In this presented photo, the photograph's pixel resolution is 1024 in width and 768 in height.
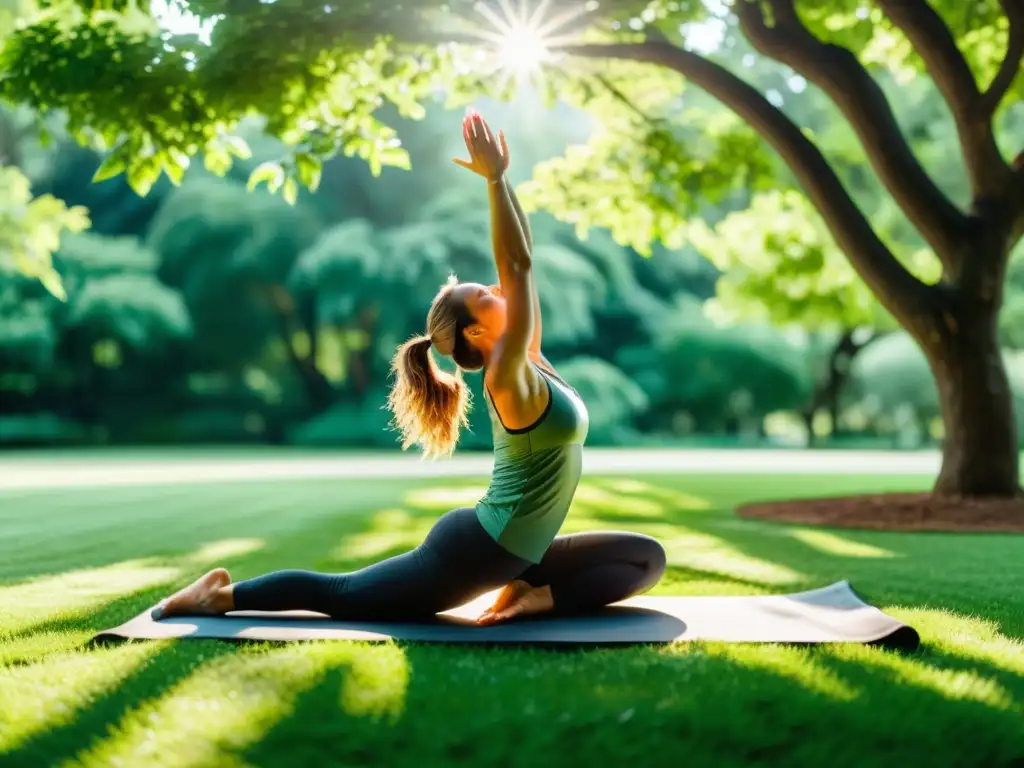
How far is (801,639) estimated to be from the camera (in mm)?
3814

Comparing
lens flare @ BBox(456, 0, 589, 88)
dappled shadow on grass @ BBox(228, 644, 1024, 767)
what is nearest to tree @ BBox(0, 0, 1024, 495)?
lens flare @ BBox(456, 0, 589, 88)

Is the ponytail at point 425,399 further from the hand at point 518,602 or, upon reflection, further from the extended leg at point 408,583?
the hand at point 518,602

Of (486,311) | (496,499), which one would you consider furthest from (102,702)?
(486,311)

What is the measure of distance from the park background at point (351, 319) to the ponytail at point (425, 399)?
20709mm

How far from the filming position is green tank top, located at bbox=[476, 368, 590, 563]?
385cm

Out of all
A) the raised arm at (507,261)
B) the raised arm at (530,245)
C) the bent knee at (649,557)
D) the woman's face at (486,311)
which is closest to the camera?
the raised arm at (507,261)

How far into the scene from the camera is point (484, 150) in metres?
3.69

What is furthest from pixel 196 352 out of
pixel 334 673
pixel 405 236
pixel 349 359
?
pixel 334 673

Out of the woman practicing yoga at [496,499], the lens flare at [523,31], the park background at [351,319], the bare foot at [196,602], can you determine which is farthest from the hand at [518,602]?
the park background at [351,319]

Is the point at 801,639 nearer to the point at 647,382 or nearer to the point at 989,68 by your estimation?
the point at 989,68

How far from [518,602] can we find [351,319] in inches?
1084

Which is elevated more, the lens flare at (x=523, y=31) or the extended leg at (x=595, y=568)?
the lens flare at (x=523, y=31)

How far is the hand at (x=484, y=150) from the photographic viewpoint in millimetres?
3676

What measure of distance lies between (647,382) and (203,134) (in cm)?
2694
